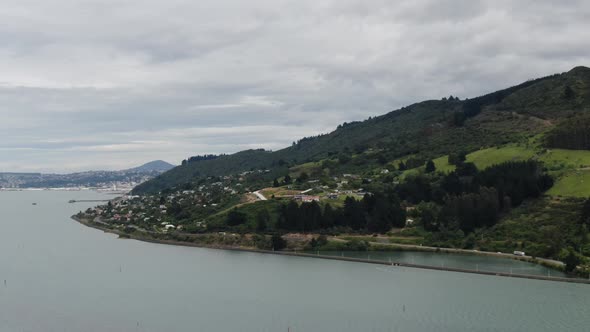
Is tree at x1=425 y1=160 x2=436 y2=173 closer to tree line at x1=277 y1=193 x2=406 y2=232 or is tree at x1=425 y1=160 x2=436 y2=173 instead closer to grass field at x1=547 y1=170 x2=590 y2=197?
tree line at x1=277 y1=193 x2=406 y2=232

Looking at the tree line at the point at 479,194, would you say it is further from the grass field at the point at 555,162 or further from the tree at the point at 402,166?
the tree at the point at 402,166

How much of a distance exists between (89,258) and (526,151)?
167 feet

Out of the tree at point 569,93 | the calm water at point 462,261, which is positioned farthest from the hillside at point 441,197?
the calm water at point 462,261

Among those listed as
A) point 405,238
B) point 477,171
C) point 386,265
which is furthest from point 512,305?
point 477,171

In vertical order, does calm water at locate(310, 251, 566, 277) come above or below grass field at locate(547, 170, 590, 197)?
below

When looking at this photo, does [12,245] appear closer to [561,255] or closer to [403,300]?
[403,300]

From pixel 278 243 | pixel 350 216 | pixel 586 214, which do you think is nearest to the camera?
pixel 586 214

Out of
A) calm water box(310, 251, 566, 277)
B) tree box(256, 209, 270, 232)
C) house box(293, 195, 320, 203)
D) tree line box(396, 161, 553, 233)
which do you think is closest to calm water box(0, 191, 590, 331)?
calm water box(310, 251, 566, 277)

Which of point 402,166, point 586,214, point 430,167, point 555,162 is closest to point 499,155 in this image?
point 430,167

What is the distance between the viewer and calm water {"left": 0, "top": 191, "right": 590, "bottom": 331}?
29797 millimetres

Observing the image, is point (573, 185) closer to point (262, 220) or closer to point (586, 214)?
point (586, 214)

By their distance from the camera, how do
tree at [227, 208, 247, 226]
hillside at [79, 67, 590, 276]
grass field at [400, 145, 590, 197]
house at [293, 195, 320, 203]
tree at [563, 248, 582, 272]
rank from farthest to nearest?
house at [293, 195, 320, 203], tree at [227, 208, 247, 226], grass field at [400, 145, 590, 197], hillside at [79, 67, 590, 276], tree at [563, 248, 582, 272]

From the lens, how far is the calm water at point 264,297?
2980 cm

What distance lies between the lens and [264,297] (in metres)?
35.8
